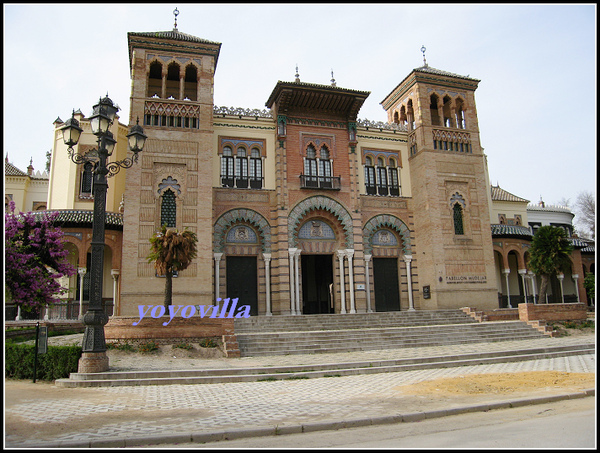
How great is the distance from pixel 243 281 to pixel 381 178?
9.10m

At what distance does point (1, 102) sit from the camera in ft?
16.8

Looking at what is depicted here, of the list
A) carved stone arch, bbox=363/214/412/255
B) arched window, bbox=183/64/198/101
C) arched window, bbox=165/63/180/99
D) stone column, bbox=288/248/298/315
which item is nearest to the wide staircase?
stone column, bbox=288/248/298/315

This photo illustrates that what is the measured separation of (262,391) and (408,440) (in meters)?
4.59

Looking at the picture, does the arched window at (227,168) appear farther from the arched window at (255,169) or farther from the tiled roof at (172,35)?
the tiled roof at (172,35)

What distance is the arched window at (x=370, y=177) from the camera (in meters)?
25.4

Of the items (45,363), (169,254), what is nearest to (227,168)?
(169,254)

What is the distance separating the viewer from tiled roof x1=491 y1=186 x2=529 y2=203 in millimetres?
34250

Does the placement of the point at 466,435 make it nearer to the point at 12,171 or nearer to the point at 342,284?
the point at 342,284

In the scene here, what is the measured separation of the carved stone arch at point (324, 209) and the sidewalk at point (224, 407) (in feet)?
39.2

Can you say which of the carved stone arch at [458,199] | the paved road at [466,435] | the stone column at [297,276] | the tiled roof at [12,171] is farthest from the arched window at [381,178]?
the tiled roof at [12,171]

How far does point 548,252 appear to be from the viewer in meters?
23.9

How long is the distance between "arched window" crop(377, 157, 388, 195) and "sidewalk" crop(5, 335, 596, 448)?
47.2 ft

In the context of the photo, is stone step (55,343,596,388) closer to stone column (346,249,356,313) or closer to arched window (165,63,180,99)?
stone column (346,249,356,313)

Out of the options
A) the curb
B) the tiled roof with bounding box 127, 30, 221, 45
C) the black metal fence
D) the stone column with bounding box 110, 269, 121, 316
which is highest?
the tiled roof with bounding box 127, 30, 221, 45
